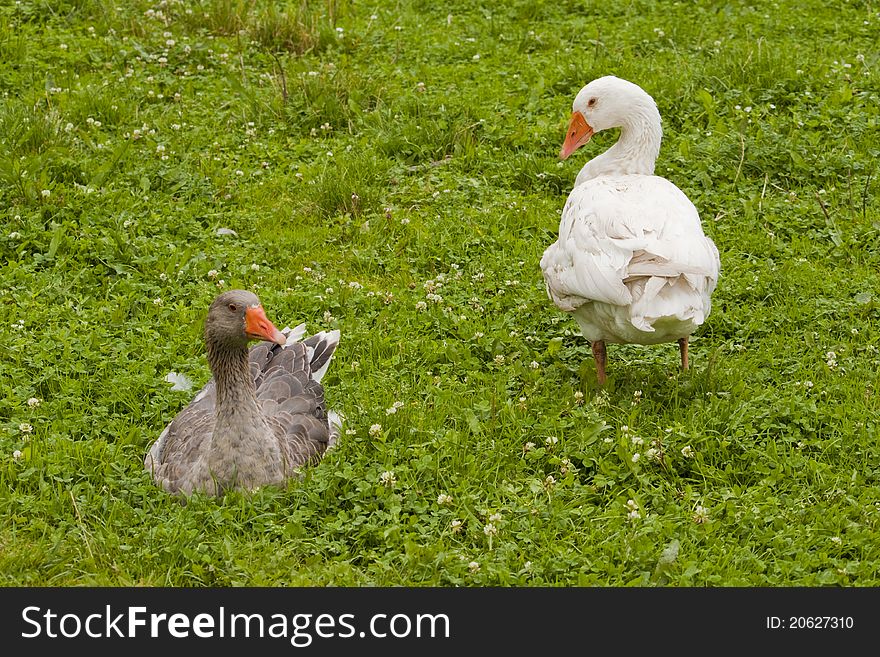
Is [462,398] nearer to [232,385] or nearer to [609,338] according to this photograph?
[609,338]

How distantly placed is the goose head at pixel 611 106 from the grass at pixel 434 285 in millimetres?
972

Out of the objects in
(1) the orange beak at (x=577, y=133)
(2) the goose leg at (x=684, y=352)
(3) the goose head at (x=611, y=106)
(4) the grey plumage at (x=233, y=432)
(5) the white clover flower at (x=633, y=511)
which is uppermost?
(3) the goose head at (x=611, y=106)

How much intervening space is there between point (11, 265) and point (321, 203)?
84.1 inches

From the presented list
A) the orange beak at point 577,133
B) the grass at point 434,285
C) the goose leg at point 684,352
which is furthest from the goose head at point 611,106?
the goose leg at point 684,352

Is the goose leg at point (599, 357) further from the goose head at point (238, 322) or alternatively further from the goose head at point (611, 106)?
the goose head at point (238, 322)

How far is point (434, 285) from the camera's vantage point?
7105 millimetres

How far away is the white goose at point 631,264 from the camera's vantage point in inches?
213

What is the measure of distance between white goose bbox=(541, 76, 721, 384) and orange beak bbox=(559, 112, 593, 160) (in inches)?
24.2

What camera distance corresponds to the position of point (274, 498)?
16.7 feet

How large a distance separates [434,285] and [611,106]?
1.56m

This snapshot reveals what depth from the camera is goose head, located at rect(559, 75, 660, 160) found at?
673 centimetres

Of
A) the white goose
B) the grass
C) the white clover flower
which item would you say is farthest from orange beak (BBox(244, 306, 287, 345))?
the white clover flower

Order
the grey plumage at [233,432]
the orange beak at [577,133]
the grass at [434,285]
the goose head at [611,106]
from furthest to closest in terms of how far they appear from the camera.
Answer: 1. the orange beak at [577,133]
2. the goose head at [611,106]
3. the grey plumage at [233,432]
4. the grass at [434,285]

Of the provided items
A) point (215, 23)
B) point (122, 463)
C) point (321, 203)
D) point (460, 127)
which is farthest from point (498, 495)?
point (215, 23)
